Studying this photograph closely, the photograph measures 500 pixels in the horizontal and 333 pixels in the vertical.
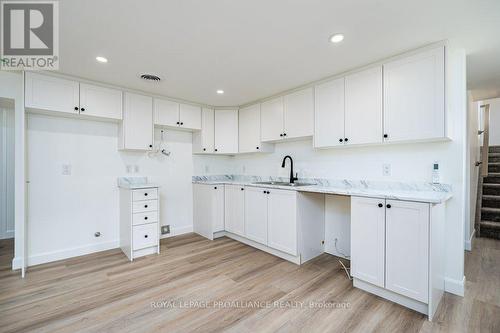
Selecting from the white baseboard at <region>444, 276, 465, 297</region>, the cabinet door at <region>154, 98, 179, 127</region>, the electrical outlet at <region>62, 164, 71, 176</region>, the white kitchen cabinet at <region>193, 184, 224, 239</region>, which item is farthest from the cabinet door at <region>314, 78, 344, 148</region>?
the electrical outlet at <region>62, 164, 71, 176</region>

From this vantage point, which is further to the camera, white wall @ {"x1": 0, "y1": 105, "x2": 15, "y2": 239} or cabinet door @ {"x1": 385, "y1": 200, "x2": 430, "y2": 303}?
white wall @ {"x1": 0, "y1": 105, "x2": 15, "y2": 239}

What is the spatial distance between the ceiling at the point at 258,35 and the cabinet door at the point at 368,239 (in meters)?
1.45

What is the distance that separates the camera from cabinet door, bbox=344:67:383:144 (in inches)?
90.6

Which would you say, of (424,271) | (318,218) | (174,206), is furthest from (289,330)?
(174,206)

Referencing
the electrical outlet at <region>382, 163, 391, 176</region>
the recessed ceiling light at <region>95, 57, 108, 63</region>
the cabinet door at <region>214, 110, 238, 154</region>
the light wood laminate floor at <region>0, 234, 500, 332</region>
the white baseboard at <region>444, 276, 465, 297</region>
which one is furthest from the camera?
the cabinet door at <region>214, 110, 238, 154</region>

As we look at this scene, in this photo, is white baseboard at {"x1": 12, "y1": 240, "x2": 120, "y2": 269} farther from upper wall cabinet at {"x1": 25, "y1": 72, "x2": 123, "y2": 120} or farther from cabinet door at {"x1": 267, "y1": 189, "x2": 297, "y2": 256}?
cabinet door at {"x1": 267, "y1": 189, "x2": 297, "y2": 256}

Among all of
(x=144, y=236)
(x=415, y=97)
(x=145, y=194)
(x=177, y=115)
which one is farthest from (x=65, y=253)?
(x=415, y=97)

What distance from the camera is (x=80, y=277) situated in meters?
2.42

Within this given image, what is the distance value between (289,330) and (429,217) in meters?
1.37

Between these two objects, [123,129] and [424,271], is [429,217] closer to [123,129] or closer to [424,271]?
[424,271]

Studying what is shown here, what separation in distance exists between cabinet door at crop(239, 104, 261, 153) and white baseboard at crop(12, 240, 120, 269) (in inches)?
98.9

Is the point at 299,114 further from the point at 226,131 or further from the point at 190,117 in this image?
the point at 190,117

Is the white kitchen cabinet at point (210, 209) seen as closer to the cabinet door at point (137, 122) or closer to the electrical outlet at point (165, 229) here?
the electrical outlet at point (165, 229)

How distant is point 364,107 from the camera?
2.40 metres
